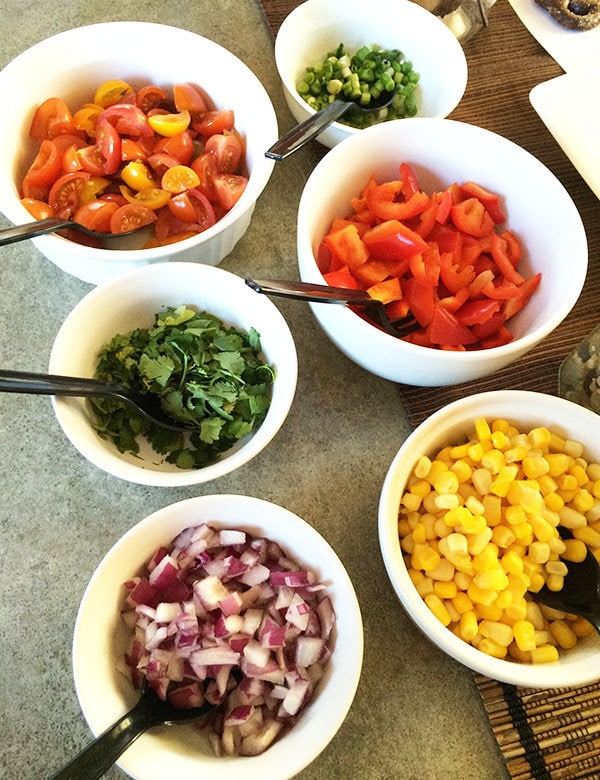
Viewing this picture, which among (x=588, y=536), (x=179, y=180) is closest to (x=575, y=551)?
(x=588, y=536)

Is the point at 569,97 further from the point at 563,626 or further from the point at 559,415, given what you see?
the point at 563,626

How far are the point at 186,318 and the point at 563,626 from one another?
0.79 meters

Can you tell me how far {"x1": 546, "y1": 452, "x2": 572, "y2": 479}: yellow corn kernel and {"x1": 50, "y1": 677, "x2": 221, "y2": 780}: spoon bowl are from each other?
63cm

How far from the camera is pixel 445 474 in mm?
1021

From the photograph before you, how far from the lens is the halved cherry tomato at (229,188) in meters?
1.21

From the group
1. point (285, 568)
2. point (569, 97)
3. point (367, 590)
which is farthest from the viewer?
point (569, 97)

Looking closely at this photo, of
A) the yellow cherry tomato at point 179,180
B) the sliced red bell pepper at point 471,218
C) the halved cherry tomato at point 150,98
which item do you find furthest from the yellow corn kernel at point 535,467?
the halved cherry tomato at point 150,98

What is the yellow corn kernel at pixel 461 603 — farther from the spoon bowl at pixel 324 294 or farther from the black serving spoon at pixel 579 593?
the spoon bowl at pixel 324 294

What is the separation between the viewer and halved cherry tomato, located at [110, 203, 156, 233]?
46.9 inches

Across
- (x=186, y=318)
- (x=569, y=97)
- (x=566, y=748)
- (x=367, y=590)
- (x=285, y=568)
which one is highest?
(x=569, y=97)

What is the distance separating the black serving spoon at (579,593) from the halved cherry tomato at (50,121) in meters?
1.19

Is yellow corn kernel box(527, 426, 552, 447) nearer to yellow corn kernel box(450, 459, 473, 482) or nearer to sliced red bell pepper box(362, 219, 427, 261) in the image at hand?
yellow corn kernel box(450, 459, 473, 482)

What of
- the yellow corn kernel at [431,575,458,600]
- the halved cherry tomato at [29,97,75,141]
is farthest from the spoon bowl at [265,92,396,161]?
the yellow corn kernel at [431,575,458,600]

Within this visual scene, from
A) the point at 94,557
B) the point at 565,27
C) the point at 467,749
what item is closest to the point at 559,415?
the point at 467,749
